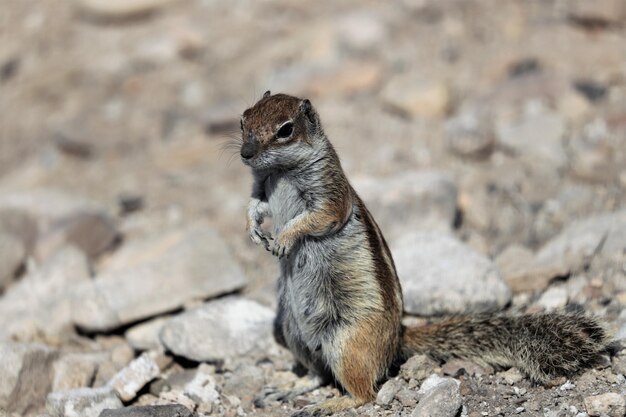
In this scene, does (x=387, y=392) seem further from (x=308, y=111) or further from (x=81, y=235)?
(x=81, y=235)

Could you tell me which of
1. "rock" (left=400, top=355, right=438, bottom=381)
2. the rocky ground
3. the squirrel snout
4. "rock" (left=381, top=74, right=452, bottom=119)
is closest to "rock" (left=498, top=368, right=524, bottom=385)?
the rocky ground

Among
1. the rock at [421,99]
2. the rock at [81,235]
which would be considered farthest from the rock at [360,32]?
the rock at [81,235]

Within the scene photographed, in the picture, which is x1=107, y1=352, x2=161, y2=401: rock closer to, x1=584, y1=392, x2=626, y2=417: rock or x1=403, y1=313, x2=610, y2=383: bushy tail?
x1=403, y1=313, x2=610, y2=383: bushy tail

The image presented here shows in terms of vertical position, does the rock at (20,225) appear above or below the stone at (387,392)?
below

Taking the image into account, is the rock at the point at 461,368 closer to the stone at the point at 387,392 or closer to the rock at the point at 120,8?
the stone at the point at 387,392

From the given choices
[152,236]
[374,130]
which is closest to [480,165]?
[374,130]

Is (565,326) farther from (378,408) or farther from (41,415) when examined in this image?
(41,415)

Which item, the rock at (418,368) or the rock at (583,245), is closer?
the rock at (418,368)
